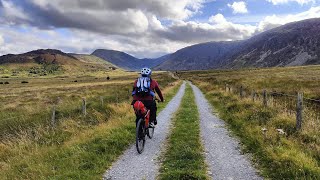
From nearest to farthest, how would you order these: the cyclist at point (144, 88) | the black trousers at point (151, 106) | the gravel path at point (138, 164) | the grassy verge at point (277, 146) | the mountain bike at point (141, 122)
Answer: the grassy verge at point (277, 146) < the gravel path at point (138, 164) < the mountain bike at point (141, 122) < the cyclist at point (144, 88) < the black trousers at point (151, 106)

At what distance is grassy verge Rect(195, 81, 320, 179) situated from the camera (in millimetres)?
8297

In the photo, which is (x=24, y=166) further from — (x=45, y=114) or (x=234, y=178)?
(x=45, y=114)

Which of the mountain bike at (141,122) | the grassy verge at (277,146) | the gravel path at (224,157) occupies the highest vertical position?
the mountain bike at (141,122)

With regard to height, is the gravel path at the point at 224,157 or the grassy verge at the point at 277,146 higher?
the grassy verge at the point at 277,146

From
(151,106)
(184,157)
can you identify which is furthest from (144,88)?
(184,157)

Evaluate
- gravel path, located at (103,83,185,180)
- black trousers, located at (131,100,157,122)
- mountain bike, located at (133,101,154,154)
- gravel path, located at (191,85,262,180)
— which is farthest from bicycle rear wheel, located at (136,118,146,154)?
gravel path, located at (191,85,262,180)

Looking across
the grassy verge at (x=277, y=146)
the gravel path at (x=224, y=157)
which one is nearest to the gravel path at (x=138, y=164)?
the gravel path at (x=224, y=157)

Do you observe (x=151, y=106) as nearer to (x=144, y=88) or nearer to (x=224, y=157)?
(x=144, y=88)

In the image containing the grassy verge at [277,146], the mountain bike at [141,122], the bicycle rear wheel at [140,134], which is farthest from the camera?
the mountain bike at [141,122]

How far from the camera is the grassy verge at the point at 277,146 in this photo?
830cm

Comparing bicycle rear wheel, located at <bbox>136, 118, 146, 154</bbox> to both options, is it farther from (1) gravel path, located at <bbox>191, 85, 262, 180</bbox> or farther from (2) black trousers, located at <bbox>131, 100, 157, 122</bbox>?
(1) gravel path, located at <bbox>191, 85, 262, 180</bbox>

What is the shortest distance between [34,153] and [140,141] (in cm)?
359

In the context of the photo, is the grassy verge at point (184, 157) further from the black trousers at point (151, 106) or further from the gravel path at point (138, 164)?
the black trousers at point (151, 106)

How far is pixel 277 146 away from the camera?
10.5 m
